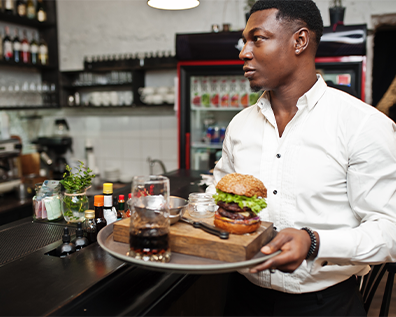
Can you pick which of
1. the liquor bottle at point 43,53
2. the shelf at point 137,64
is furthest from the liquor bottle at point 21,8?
the shelf at point 137,64

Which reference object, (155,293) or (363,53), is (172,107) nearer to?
(363,53)

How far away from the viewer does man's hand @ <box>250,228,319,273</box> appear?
0.92 metres

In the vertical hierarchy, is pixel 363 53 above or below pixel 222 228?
above

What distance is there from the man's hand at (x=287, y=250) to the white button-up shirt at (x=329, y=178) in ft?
0.28

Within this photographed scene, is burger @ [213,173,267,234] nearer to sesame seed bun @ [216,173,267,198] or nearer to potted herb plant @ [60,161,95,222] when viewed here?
sesame seed bun @ [216,173,267,198]

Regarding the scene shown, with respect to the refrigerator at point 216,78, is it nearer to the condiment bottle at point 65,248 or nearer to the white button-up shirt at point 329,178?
the white button-up shirt at point 329,178

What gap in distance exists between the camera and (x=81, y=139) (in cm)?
495

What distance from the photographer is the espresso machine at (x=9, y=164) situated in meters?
3.55

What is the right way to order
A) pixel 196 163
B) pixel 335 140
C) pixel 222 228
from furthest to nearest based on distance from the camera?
pixel 196 163 < pixel 335 140 < pixel 222 228

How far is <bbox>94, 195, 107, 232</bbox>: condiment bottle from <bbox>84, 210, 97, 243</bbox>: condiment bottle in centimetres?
2

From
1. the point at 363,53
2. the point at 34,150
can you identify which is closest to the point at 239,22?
the point at 363,53

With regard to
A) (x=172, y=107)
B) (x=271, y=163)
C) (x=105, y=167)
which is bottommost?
(x=105, y=167)

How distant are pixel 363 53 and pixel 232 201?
95.0 inches

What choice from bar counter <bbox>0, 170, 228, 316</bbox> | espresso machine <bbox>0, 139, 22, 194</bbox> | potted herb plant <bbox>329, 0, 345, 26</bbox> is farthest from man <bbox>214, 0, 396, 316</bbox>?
espresso machine <bbox>0, 139, 22, 194</bbox>
